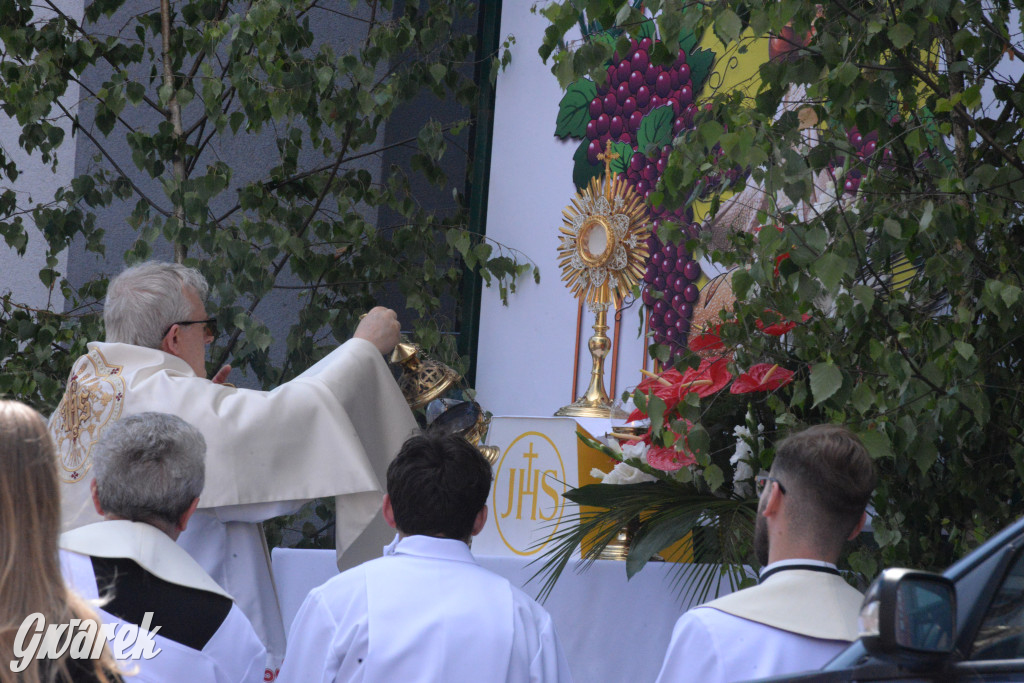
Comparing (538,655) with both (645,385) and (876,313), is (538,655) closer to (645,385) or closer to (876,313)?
(645,385)

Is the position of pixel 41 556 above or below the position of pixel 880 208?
below

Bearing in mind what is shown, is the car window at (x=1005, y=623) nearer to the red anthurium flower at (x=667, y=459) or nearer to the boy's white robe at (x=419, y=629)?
the boy's white robe at (x=419, y=629)

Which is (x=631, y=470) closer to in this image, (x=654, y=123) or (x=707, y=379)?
(x=707, y=379)

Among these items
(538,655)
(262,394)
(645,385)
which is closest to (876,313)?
(645,385)

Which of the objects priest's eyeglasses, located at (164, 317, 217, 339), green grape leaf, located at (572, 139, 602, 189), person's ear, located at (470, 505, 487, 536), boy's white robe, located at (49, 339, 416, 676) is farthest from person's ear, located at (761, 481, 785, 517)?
green grape leaf, located at (572, 139, 602, 189)

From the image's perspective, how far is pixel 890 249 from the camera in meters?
2.30

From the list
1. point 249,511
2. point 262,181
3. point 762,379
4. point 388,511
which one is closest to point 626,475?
point 762,379

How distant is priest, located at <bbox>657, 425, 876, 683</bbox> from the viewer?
73.6 inches

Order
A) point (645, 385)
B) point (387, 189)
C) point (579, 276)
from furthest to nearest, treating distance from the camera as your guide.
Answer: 1. point (387, 189)
2. point (579, 276)
3. point (645, 385)

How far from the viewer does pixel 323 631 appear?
2.13m

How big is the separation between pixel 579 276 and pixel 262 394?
1364mm

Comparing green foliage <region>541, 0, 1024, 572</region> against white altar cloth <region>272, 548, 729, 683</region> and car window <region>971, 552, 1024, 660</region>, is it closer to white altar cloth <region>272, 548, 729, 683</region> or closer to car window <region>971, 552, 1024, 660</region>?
white altar cloth <region>272, 548, 729, 683</region>

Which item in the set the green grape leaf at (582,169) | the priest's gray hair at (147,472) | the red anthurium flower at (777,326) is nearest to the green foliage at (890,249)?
the red anthurium flower at (777,326)

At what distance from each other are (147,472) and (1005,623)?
1.51 metres
